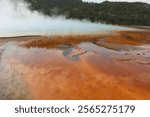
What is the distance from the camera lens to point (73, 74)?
8.44 m

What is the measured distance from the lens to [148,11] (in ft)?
194

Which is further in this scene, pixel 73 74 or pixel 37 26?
→ pixel 37 26

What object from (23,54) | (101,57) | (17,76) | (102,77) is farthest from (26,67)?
(101,57)

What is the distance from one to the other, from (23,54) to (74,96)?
17.6ft

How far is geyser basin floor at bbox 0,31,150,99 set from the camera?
676 cm

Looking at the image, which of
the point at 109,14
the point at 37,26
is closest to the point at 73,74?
the point at 37,26

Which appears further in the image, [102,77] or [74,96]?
[102,77]

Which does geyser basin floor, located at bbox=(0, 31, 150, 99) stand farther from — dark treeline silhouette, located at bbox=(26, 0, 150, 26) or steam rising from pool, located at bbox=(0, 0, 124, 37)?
dark treeline silhouette, located at bbox=(26, 0, 150, 26)

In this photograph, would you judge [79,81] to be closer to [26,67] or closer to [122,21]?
[26,67]

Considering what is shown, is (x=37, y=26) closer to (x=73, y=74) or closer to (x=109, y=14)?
(x=73, y=74)

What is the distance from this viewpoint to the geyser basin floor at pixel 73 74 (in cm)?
676

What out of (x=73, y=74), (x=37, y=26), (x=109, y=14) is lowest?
(x=73, y=74)

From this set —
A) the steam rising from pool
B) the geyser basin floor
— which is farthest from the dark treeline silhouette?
the geyser basin floor

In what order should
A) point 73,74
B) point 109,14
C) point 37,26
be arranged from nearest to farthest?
point 73,74 < point 37,26 < point 109,14
